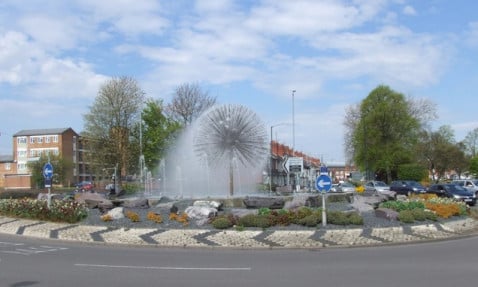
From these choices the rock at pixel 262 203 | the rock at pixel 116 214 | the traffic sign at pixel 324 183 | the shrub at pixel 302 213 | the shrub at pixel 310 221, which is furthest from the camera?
the rock at pixel 262 203

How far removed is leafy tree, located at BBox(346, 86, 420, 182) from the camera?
273 feet

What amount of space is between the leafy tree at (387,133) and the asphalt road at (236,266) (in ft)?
220

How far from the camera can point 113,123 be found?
65250 mm

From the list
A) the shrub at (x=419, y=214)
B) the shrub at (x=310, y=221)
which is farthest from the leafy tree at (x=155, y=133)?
the shrub at (x=310, y=221)

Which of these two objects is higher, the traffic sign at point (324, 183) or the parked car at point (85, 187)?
the traffic sign at point (324, 183)

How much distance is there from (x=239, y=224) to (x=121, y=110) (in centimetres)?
4863

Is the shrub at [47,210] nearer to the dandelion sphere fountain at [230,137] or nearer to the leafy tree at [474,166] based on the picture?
the dandelion sphere fountain at [230,137]

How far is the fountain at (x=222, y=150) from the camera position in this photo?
37.2 m

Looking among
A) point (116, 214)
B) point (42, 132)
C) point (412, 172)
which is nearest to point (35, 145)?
point (42, 132)

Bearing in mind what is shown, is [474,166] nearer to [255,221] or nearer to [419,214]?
[419,214]

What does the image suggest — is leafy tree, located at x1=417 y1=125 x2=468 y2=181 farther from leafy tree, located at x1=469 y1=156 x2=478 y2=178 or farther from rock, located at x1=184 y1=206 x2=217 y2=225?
rock, located at x1=184 y1=206 x2=217 y2=225

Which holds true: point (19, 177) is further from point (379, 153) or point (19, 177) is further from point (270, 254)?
point (270, 254)

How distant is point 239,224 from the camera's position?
63.2 ft

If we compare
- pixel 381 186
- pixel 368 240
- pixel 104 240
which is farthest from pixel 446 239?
pixel 381 186
